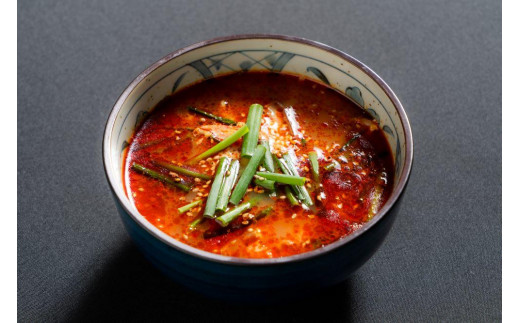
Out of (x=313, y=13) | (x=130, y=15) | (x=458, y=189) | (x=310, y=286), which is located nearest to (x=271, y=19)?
(x=313, y=13)

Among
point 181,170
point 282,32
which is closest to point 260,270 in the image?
point 181,170

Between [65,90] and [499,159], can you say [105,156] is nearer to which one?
[65,90]

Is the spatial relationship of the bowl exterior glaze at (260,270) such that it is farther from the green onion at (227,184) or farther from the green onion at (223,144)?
the green onion at (223,144)

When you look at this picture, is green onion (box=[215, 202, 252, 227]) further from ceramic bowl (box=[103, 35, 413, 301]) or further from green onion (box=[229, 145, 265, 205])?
ceramic bowl (box=[103, 35, 413, 301])

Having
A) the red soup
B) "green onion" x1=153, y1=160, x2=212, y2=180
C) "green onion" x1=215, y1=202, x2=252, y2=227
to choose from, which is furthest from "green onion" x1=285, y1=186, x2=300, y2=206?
"green onion" x1=153, y1=160, x2=212, y2=180

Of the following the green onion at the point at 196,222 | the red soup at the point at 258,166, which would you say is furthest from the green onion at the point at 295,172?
the green onion at the point at 196,222

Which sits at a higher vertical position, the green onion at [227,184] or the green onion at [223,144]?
the green onion at [223,144]

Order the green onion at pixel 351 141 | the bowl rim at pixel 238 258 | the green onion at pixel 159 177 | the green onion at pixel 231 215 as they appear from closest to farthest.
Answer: the bowl rim at pixel 238 258 < the green onion at pixel 231 215 < the green onion at pixel 159 177 < the green onion at pixel 351 141
